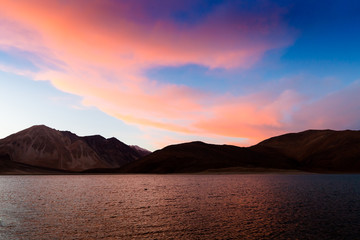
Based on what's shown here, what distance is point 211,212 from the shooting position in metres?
40.5

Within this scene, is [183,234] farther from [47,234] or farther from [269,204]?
[269,204]

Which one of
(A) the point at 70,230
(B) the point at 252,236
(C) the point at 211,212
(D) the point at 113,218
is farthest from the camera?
(C) the point at 211,212

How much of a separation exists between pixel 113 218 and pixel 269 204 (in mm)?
25435

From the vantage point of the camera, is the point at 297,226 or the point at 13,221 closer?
the point at 297,226

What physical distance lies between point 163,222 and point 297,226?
14485mm

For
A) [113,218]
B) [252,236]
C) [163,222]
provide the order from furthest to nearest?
1. [113,218]
2. [163,222]
3. [252,236]

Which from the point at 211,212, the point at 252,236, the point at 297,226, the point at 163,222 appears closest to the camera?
the point at 252,236

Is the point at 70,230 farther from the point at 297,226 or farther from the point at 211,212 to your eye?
the point at 297,226

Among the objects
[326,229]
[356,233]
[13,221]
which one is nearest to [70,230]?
[13,221]

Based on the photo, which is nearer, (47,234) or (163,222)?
(47,234)

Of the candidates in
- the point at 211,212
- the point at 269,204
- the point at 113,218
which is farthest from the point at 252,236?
the point at 269,204

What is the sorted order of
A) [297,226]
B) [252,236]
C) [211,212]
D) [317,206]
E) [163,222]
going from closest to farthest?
[252,236], [297,226], [163,222], [211,212], [317,206]

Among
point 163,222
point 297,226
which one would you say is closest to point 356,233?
point 297,226

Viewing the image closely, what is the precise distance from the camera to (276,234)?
92.9 feet
